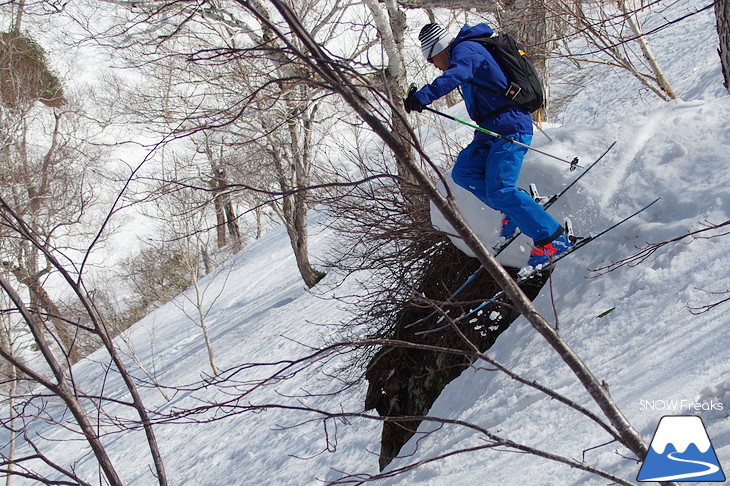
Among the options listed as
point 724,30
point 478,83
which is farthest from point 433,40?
point 724,30

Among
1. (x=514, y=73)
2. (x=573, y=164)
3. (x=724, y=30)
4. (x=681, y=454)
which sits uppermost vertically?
(x=514, y=73)

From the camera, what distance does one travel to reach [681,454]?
1.39m

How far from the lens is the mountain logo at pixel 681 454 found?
1.30 m

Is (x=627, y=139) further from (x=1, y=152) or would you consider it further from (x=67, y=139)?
(x=67, y=139)

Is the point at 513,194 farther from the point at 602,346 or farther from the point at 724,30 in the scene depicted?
the point at 724,30

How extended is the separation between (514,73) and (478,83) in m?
0.24

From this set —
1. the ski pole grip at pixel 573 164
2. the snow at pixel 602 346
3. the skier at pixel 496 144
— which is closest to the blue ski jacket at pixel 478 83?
the skier at pixel 496 144

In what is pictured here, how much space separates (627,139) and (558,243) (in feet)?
3.36

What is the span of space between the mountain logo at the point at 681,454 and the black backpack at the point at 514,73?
7.90 ft

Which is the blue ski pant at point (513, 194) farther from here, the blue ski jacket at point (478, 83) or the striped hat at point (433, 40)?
the striped hat at point (433, 40)

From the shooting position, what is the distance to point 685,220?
10.9 feet

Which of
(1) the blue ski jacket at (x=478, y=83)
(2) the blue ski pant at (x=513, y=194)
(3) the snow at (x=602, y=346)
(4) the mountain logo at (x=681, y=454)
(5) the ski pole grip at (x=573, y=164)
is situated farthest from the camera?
(5) the ski pole grip at (x=573, y=164)

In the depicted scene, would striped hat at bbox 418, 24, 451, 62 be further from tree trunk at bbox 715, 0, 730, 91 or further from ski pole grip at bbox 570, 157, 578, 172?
tree trunk at bbox 715, 0, 730, 91

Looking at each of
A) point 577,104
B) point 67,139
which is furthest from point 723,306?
point 67,139
